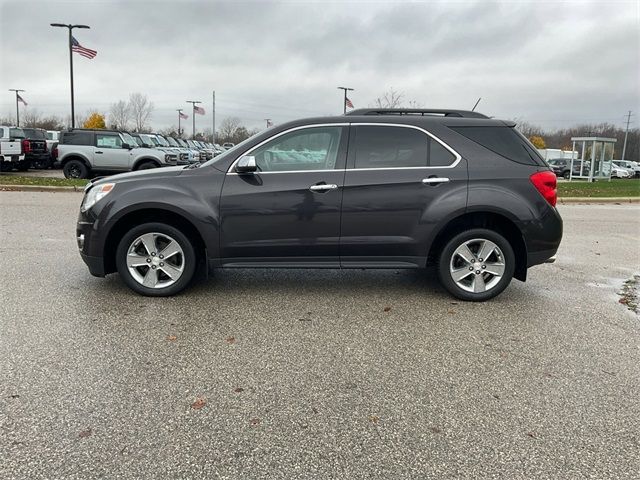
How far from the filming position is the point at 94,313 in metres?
4.60

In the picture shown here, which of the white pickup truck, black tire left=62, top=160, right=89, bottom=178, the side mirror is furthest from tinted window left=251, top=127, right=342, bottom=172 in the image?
the white pickup truck

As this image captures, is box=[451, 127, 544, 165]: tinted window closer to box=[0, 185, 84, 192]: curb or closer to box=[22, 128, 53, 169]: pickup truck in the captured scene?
box=[0, 185, 84, 192]: curb

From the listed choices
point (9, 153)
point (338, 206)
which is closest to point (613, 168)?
point (9, 153)

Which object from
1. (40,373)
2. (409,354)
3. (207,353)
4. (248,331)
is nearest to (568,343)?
(409,354)

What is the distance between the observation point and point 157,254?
5.04 metres

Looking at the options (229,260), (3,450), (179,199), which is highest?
(179,199)

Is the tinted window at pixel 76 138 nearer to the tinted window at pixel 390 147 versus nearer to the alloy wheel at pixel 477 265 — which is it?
the tinted window at pixel 390 147

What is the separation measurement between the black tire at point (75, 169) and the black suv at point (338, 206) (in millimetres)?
15130

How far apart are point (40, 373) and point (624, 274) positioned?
6.70m

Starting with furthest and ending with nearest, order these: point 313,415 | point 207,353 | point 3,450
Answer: point 207,353 < point 313,415 < point 3,450

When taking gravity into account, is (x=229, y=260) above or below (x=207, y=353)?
above

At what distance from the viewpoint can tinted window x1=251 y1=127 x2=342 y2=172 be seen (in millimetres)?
5000

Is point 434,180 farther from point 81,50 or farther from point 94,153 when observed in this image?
point 81,50

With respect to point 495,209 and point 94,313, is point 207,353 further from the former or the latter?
point 495,209
